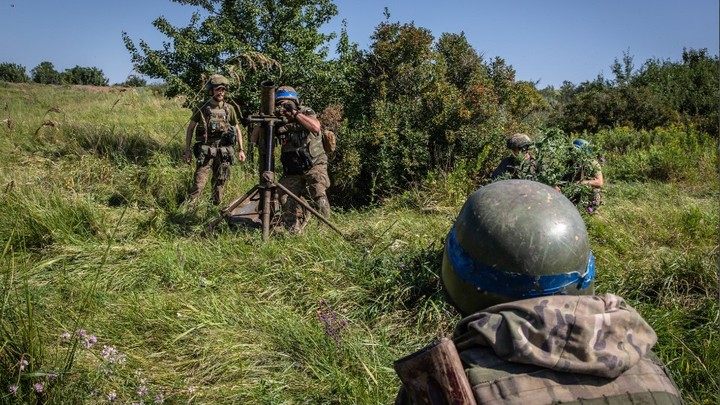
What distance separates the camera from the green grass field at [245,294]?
2.44m

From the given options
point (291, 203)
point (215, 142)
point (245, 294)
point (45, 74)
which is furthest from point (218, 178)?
point (45, 74)

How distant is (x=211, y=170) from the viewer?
618cm

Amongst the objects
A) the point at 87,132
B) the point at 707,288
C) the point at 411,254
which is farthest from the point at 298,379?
the point at 87,132

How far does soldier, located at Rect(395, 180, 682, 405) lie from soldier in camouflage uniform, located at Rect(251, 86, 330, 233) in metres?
3.85

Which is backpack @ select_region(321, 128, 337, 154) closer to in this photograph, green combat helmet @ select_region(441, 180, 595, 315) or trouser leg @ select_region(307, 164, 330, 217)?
trouser leg @ select_region(307, 164, 330, 217)

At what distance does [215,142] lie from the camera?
5.87 m

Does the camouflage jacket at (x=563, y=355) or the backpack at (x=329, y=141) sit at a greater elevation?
the backpack at (x=329, y=141)

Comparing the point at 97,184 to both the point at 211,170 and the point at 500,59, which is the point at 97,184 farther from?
the point at 500,59

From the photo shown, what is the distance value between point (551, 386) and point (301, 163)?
4341 mm

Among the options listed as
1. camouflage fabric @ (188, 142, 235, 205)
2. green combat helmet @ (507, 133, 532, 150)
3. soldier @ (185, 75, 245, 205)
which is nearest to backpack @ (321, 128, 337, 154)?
soldier @ (185, 75, 245, 205)

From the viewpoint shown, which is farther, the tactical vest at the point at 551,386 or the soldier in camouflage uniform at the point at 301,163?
the soldier in camouflage uniform at the point at 301,163

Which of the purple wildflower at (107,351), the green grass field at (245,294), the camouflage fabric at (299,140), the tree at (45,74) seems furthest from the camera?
the tree at (45,74)

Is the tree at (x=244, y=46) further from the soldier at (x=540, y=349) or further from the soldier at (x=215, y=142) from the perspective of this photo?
the soldier at (x=540, y=349)

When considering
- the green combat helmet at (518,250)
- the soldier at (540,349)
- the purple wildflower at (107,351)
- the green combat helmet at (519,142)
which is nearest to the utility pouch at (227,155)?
the green combat helmet at (519,142)
